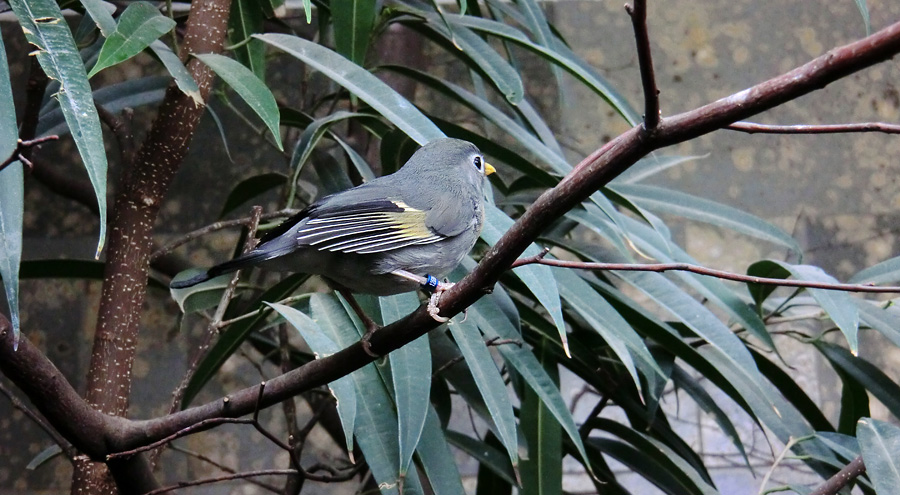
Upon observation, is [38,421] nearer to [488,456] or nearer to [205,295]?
[205,295]

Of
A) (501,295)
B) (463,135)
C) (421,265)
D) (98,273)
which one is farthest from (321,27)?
(421,265)

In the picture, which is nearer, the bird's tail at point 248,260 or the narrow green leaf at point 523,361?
the bird's tail at point 248,260

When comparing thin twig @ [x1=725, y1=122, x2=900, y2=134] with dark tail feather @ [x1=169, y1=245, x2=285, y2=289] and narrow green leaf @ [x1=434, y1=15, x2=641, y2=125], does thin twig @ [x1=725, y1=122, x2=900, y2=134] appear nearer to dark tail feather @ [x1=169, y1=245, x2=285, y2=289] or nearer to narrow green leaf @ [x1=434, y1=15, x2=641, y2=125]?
dark tail feather @ [x1=169, y1=245, x2=285, y2=289]

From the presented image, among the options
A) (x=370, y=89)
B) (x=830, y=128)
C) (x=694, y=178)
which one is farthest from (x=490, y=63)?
(x=694, y=178)

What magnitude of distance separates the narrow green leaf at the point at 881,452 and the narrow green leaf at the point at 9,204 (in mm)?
1131

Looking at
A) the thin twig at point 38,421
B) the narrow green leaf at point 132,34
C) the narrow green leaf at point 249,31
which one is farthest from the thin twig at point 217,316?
the narrow green leaf at point 249,31

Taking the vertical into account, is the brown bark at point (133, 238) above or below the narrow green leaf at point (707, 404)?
below

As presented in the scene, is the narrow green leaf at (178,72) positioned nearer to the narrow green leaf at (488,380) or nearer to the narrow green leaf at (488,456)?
the narrow green leaf at (488,380)

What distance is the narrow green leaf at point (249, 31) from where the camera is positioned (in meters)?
1.65

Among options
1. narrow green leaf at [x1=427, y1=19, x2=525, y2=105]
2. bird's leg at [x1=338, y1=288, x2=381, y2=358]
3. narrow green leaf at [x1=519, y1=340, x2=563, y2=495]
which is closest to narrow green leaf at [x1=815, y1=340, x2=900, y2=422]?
narrow green leaf at [x1=519, y1=340, x2=563, y2=495]

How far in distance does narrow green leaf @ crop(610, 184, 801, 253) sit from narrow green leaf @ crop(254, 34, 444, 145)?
1.96ft

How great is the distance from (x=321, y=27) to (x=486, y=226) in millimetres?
826

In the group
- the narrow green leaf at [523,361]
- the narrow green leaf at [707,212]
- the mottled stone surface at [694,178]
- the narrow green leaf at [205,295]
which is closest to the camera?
the narrow green leaf at [523,361]

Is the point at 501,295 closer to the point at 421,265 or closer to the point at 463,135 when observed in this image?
the point at 421,265
